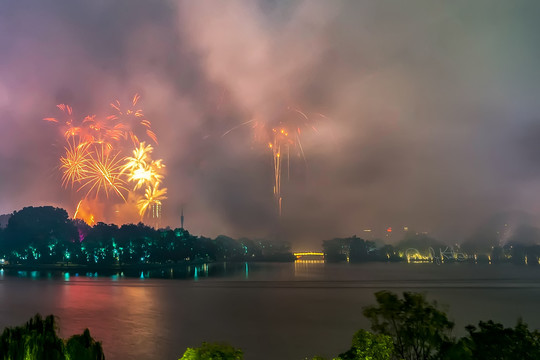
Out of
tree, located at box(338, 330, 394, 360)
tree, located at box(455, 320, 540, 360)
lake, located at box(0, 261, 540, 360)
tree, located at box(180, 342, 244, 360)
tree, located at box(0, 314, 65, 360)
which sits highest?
tree, located at box(180, 342, 244, 360)

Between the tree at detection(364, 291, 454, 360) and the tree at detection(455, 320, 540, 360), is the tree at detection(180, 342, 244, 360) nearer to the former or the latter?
the tree at detection(364, 291, 454, 360)

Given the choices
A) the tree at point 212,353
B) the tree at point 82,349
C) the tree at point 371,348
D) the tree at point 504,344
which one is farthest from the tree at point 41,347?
the tree at point 504,344

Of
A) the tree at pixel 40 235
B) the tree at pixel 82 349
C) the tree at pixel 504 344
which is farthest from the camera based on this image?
the tree at pixel 40 235

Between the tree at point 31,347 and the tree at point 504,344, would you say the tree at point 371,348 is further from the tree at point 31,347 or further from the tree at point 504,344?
the tree at point 31,347

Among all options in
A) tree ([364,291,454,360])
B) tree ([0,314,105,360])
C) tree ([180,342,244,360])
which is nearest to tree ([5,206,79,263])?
tree ([0,314,105,360])

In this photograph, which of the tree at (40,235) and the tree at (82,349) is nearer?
the tree at (82,349)

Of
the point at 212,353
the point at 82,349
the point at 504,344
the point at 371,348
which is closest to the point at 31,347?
the point at 82,349

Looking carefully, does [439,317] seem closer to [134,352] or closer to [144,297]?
[134,352]

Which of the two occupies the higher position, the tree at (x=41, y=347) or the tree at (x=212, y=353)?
the tree at (x=212, y=353)

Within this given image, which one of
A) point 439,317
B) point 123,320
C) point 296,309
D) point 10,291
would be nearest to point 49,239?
point 10,291

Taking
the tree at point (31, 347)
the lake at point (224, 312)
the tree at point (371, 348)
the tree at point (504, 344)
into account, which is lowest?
the lake at point (224, 312)

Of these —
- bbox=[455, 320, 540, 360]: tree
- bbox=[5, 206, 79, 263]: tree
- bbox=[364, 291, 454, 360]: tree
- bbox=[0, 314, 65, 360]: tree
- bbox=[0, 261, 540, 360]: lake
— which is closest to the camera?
bbox=[0, 314, 65, 360]: tree
